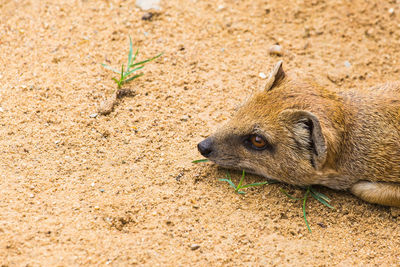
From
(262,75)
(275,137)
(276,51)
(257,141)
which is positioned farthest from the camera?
(276,51)

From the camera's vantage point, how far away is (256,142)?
5.66 metres

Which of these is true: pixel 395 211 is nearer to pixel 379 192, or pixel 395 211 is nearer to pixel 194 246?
pixel 379 192

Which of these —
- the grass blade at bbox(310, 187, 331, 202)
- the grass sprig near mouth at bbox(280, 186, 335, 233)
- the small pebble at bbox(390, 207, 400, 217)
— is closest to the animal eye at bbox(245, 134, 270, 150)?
the grass sprig near mouth at bbox(280, 186, 335, 233)

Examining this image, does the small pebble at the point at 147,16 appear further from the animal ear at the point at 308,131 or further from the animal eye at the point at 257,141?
the animal ear at the point at 308,131

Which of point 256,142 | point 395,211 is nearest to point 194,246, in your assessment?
point 256,142

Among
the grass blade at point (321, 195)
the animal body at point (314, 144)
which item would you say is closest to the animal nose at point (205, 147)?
the animal body at point (314, 144)

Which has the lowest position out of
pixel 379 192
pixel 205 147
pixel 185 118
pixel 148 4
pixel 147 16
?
pixel 379 192

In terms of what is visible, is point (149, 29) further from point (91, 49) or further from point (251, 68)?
point (251, 68)

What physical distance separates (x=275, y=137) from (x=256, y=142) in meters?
0.25

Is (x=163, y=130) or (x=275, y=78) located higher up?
(x=275, y=78)

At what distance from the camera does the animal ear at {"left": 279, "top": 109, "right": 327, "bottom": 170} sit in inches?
206

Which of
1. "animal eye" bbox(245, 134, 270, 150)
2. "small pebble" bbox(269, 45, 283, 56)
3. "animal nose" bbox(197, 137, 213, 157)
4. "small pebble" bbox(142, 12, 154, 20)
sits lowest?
"animal nose" bbox(197, 137, 213, 157)

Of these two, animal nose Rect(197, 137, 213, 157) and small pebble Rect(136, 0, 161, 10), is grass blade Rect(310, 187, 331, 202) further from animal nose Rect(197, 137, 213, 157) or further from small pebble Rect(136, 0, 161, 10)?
small pebble Rect(136, 0, 161, 10)

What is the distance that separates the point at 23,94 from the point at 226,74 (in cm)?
314
